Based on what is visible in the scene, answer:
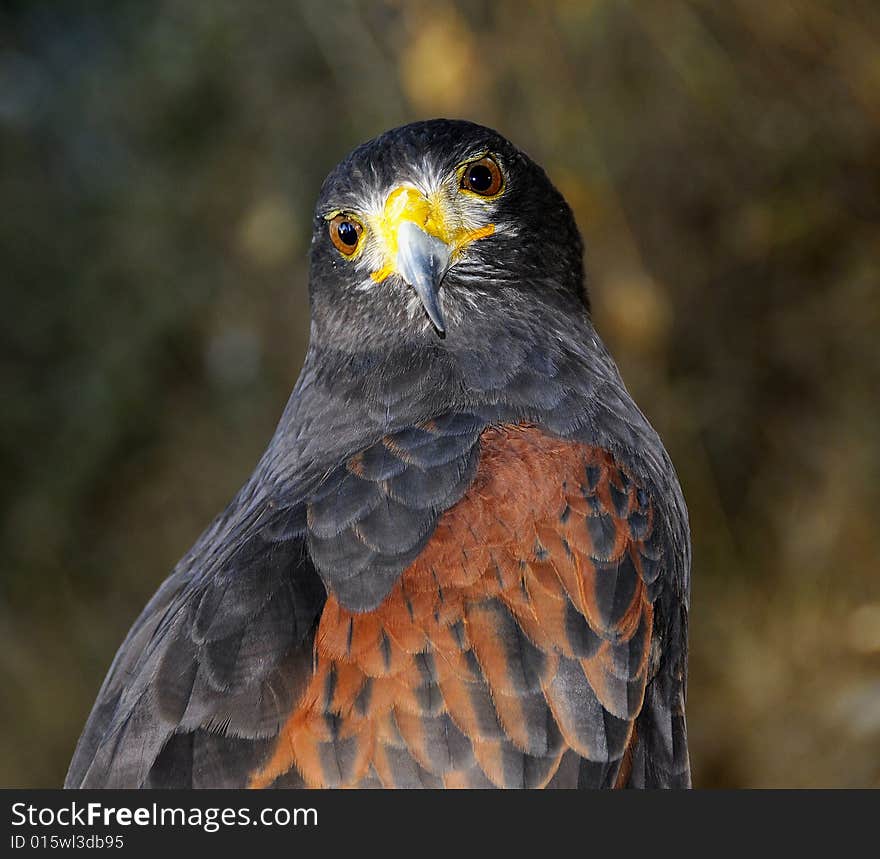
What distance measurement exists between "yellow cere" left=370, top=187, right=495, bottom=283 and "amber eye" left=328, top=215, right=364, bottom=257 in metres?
0.07

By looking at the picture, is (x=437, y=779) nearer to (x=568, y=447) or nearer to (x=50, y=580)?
(x=568, y=447)

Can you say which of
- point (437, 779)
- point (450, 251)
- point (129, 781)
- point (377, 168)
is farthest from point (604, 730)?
point (377, 168)

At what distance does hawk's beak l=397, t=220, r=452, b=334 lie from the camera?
2.79 meters

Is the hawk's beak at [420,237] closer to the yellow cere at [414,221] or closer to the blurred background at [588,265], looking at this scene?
the yellow cere at [414,221]

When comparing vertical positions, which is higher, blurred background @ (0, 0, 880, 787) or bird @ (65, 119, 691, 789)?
blurred background @ (0, 0, 880, 787)

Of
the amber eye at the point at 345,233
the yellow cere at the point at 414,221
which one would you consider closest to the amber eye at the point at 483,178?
the yellow cere at the point at 414,221

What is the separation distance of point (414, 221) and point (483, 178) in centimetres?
26

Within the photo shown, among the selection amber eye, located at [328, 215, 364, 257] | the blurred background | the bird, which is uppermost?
the blurred background

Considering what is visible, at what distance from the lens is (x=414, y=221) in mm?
2977

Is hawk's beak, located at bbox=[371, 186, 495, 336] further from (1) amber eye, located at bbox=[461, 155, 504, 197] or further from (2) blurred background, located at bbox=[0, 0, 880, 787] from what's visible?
(2) blurred background, located at bbox=[0, 0, 880, 787]

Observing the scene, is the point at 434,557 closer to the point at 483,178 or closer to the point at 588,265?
the point at 483,178

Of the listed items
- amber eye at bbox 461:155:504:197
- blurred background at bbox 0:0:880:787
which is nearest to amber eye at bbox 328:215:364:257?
amber eye at bbox 461:155:504:197

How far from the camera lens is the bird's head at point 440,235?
3.03 m

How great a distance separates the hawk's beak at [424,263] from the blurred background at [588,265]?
1.88 m
